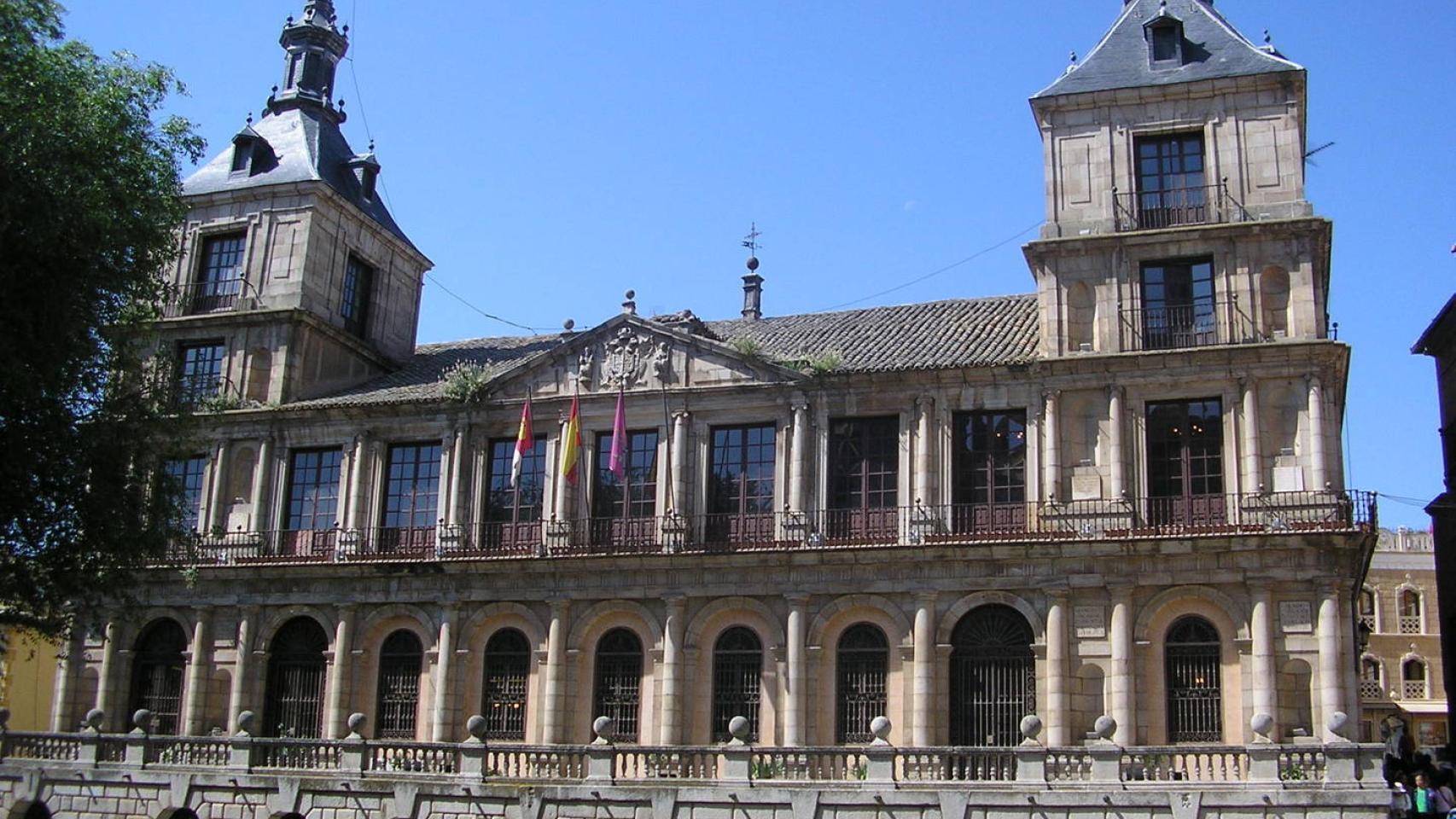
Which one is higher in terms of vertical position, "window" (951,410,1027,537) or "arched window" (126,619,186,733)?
"window" (951,410,1027,537)

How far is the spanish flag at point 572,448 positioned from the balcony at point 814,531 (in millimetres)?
1093

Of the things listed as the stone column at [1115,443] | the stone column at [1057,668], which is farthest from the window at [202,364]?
the stone column at [1115,443]

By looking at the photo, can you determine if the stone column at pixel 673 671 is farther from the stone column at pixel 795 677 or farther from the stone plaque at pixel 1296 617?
the stone plaque at pixel 1296 617

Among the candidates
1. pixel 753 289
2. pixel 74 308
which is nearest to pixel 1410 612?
pixel 753 289

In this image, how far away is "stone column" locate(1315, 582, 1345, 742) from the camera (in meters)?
25.0

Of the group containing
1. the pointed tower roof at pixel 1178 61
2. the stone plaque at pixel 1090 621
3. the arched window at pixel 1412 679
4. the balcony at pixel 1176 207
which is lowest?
the stone plaque at pixel 1090 621

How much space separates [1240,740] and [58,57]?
71.0 feet

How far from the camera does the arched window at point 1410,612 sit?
52.8 meters

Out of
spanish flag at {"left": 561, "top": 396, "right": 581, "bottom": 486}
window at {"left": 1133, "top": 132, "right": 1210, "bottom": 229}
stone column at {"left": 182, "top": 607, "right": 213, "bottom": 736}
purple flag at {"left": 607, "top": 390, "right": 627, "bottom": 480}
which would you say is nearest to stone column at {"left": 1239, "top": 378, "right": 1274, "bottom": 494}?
window at {"left": 1133, "top": 132, "right": 1210, "bottom": 229}

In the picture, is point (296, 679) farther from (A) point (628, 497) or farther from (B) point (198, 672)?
(A) point (628, 497)

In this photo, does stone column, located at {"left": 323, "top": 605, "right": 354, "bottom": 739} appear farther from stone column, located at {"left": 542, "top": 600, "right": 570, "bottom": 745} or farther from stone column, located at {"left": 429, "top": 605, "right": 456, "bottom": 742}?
stone column, located at {"left": 542, "top": 600, "right": 570, "bottom": 745}

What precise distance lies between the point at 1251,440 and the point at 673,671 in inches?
457

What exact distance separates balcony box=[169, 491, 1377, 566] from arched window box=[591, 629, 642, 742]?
1872 millimetres

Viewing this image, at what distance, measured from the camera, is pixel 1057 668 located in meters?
26.6
